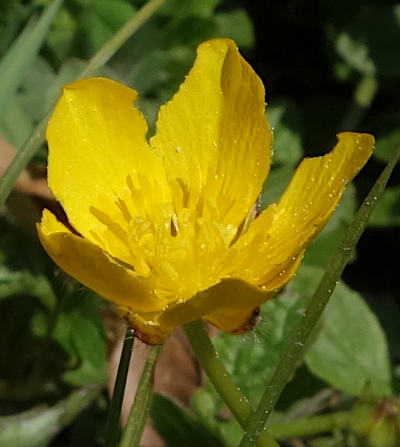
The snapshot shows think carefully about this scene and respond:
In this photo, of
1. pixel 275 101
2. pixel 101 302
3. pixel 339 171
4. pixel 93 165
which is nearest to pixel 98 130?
pixel 93 165

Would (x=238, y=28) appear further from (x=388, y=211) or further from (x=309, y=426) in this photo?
(x=309, y=426)

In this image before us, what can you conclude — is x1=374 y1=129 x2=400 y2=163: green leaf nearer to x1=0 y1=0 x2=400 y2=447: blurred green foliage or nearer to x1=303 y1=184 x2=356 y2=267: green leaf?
x1=0 y1=0 x2=400 y2=447: blurred green foliage

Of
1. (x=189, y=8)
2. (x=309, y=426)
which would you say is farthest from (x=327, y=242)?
(x=189, y=8)

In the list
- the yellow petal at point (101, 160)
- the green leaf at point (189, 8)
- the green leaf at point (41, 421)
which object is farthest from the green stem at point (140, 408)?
the green leaf at point (189, 8)

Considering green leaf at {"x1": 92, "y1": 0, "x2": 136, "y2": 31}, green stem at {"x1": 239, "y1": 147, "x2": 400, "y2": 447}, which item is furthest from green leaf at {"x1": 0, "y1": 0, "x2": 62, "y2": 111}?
green stem at {"x1": 239, "y1": 147, "x2": 400, "y2": 447}

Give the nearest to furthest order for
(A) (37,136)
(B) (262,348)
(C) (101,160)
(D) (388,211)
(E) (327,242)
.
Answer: (C) (101,160), (A) (37,136), (B) (262,348), (E) (327,242), (D) (388,211)

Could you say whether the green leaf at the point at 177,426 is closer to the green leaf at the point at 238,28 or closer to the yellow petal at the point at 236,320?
the yellow petal at the point at 236,320
